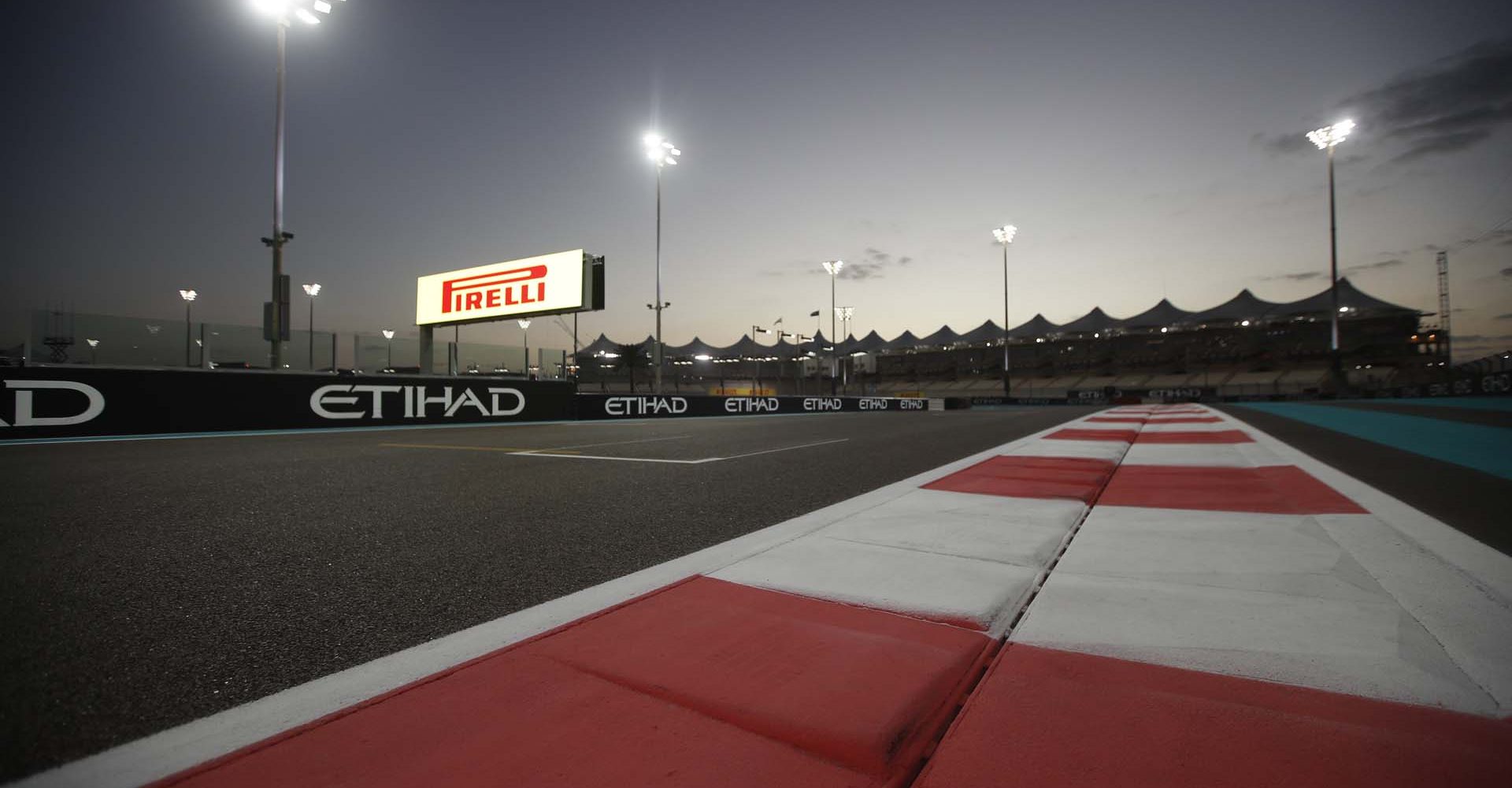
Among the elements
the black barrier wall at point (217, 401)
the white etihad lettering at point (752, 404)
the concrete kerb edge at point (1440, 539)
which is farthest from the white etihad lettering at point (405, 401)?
the concrete kerb edge at point (1440, 539)

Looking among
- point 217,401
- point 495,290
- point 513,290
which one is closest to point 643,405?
point 513,290

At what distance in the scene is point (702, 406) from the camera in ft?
78.3

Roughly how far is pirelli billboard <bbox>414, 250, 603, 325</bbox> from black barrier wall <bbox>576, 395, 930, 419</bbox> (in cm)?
341

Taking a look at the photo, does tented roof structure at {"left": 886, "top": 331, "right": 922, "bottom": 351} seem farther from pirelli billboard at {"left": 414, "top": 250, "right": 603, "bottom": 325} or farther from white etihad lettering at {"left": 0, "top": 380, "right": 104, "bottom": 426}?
A: white etihad lettering at {"left": 0, "top": 380, "right": 104, "bottom": 426}

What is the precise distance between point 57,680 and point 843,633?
6.40 feet

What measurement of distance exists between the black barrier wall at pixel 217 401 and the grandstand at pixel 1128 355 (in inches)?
894

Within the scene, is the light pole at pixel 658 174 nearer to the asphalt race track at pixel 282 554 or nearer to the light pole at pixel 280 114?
the light pole at pixel 280 114

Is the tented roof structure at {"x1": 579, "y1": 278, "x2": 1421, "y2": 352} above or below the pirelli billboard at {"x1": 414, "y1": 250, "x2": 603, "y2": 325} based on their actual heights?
above

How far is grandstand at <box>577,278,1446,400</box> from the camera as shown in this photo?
155 feet

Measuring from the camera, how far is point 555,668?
4.71 feet

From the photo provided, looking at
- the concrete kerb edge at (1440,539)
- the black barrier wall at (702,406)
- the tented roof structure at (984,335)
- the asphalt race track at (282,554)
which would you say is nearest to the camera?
the asphalt race track at (282,554)

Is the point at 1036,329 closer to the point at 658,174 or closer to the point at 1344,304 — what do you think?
the point at 1344,304

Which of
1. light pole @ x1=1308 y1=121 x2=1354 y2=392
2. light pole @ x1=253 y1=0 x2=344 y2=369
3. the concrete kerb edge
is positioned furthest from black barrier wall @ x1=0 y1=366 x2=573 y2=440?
Result: light pole @ x1=1308 y1=121 x2=1354 y2=392

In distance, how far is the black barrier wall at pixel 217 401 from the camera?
30.1 feet
